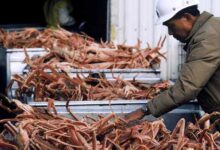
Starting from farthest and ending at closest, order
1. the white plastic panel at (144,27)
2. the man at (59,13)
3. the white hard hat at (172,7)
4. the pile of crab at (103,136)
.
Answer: the man at (59,13), the white plastic panel at (144,27), the white hard hat at (172,7), the pile of crab at (103,136)

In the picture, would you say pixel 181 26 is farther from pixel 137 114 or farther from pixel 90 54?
pixel 90 54

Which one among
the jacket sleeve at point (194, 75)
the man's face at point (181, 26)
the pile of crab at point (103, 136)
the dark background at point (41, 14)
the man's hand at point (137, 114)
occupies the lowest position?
the dark background at point (41, 14)

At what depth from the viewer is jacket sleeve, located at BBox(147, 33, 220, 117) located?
177 inches

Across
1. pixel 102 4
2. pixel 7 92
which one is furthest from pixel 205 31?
pixel 102 4

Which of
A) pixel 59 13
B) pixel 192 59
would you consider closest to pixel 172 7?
pixel 192 59

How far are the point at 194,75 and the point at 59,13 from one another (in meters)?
5.65

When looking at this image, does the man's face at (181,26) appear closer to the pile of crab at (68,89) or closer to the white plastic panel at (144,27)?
the pile of crab at (68,89)

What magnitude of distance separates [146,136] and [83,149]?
0.40 metres

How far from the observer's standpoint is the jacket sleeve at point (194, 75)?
4.48 m

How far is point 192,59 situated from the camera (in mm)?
Answer: 4523

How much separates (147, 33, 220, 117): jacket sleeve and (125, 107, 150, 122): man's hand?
0.04 meters

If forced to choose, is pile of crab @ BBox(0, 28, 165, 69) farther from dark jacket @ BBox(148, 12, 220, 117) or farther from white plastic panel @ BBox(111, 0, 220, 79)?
dark jacket @ BBox(148, 12, 220, 117)

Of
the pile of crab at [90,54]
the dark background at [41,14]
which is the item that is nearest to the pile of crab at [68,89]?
the pile of crab at [90,54]

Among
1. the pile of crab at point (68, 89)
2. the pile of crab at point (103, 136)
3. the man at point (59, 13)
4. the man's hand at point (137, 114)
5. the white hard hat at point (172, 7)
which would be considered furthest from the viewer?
the man at point (59, 13)
